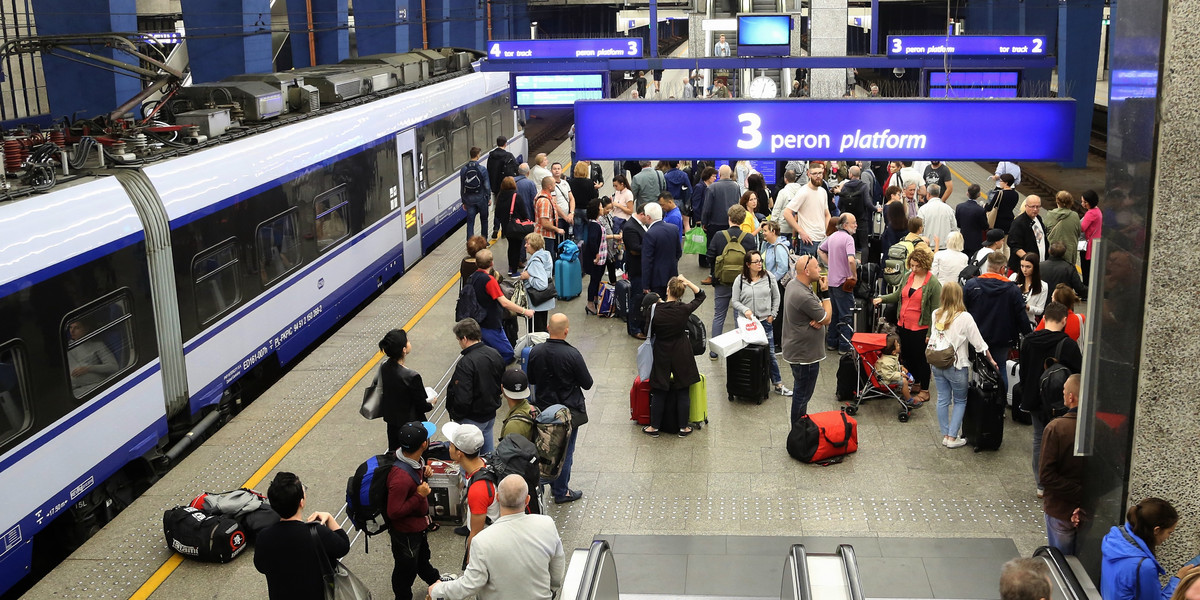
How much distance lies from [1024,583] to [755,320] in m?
6.31

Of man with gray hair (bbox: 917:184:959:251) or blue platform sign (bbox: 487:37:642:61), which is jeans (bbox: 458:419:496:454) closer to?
man with gray hair (bbox: 917:184:959:251)

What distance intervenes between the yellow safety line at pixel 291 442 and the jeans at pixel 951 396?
581cm

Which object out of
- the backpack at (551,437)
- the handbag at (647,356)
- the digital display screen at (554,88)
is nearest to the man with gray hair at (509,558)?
the backpack at (551,437)

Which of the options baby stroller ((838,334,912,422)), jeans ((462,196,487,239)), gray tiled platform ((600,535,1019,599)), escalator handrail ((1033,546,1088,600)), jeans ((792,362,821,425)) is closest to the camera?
escalator handrail ((1033,546,1088,600))

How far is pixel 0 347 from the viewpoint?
7.59 metres

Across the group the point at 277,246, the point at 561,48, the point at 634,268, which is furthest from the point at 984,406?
the point at 561,48

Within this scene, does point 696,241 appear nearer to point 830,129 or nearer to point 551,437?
point 830,129

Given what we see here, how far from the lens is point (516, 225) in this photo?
15.0 metres

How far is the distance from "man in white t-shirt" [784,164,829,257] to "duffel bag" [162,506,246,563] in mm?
7591

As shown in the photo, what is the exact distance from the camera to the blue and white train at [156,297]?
7.93 m

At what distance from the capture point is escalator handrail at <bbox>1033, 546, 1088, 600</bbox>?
5.62 meters

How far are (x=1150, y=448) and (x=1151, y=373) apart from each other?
1.40 feet

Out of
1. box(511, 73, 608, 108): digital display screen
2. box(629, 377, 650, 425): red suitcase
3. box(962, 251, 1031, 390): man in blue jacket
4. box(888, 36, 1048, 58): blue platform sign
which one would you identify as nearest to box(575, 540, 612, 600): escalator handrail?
box(629, 377, 650, 425): red suitcase

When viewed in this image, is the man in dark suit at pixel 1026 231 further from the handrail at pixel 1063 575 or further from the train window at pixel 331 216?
the train window at pixel 331 216
